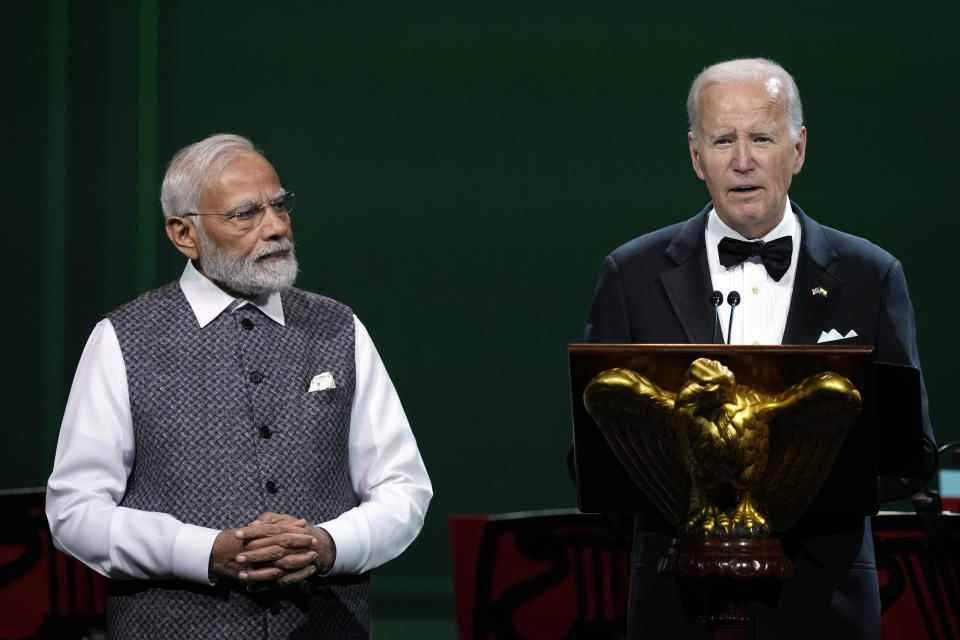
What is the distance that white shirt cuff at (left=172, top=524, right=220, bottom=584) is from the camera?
2.12 m

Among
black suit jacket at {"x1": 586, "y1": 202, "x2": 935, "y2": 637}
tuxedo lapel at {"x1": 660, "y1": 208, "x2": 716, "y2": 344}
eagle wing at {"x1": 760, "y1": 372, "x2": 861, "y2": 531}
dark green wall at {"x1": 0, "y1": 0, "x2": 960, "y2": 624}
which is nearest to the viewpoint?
eagle wing at {"x1": 760, "y1": 372, "x2": 861, "y2": 531}

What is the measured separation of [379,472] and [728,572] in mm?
874

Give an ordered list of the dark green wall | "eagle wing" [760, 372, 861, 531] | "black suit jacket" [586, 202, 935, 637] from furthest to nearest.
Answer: the dark green wall
"black suit jacket" [586, 202, 935, 637]
"eagle wing" [760, 372, 861, 531]

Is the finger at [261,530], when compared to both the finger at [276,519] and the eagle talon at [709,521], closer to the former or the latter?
the finger at [276,519]

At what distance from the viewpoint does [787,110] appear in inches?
86.5

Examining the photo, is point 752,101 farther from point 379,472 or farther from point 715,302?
point 379,472

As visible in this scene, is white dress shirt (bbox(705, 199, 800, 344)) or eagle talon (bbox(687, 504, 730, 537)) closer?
eagle talon (bbox(687, 504, 730, 537))

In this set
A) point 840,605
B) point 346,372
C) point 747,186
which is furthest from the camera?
point 346,372

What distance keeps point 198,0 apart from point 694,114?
3.67 metres

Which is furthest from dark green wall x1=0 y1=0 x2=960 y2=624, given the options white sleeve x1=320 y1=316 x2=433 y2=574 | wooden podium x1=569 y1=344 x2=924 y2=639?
wooden podium x1=569 y1=344 x2=924 y2=639

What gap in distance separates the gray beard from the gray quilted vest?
6 centimetres

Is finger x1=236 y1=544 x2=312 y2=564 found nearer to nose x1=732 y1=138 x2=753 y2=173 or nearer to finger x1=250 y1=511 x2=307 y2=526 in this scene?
finger x1=250 y1=511 x2=307 y2=526

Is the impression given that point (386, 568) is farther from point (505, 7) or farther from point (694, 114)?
point (694, 114)

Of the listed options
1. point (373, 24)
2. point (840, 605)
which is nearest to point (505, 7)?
point (373, 24)
